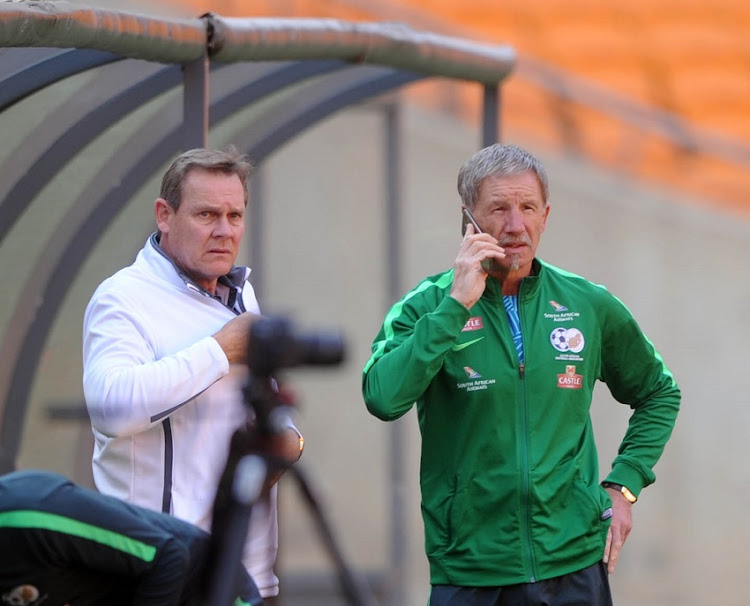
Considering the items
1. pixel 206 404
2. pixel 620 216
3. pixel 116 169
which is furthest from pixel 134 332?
pixel 620 216

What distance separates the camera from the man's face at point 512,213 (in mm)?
3695

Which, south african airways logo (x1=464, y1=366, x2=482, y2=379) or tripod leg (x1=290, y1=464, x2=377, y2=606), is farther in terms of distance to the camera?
south african airways logo (x1=464, y1=366, x2=482, y2=379)

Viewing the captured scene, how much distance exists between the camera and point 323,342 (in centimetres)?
270

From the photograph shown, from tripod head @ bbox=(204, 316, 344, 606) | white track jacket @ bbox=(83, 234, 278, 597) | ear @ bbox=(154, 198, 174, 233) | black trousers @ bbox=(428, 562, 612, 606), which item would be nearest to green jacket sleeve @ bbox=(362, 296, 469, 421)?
white track jacket @ bbox=(83, 234, 278, 597)

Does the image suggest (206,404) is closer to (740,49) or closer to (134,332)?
(134,332)

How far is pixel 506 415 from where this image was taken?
3.68m

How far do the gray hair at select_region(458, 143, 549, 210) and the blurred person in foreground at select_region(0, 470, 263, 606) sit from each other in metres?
1.30

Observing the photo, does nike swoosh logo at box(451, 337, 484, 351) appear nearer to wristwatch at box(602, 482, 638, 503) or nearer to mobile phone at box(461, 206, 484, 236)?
mobile phone at box(461, 206, 484, 236)

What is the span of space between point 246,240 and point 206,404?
529 centimetres

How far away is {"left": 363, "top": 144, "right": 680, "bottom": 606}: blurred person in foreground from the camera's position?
3.65m

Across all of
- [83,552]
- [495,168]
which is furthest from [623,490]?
[83,552]

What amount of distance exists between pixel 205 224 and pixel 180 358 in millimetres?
390

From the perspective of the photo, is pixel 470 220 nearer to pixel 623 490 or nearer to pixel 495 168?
pixel 495 168

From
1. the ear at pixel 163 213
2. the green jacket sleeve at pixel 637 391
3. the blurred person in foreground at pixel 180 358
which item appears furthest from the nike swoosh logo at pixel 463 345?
the ear at pixel 163 213
